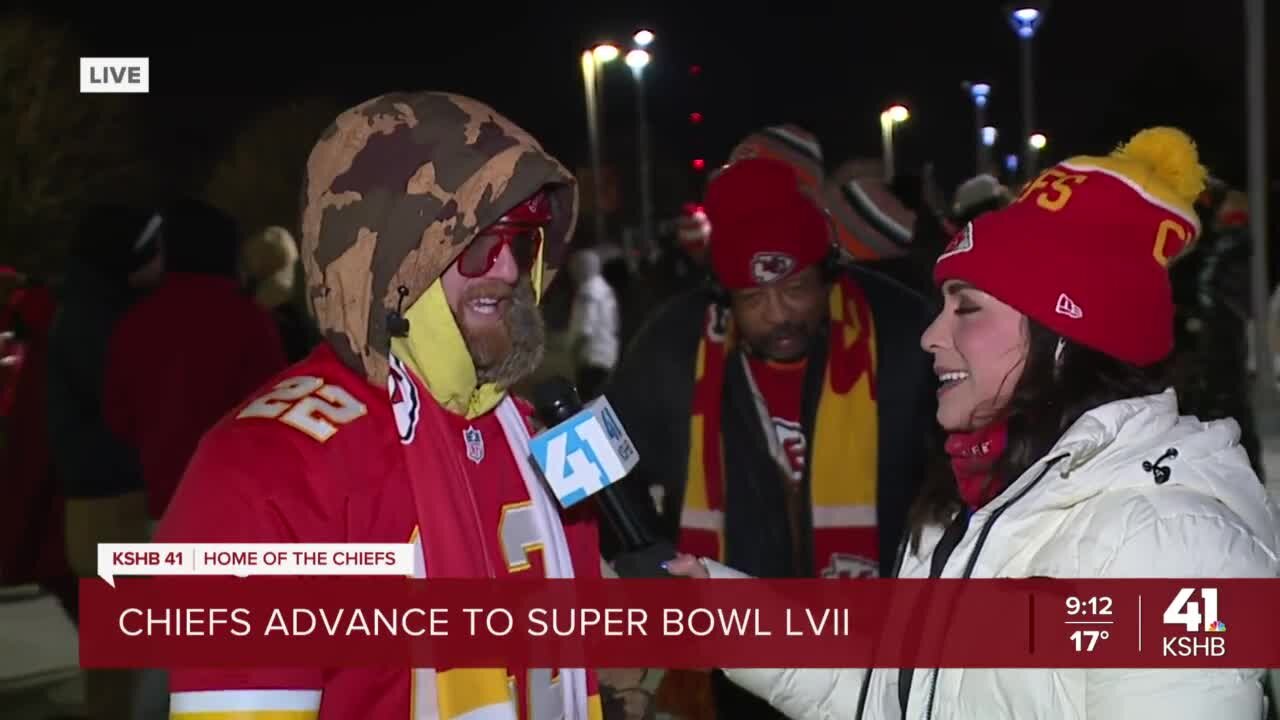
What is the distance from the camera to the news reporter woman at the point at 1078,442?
2.06 meters

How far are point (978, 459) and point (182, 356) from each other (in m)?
3.48

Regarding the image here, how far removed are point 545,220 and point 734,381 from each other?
1799 mm

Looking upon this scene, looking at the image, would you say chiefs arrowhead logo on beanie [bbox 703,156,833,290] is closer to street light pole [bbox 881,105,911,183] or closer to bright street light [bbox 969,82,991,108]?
bright street light [bbox 969,82,991,108]

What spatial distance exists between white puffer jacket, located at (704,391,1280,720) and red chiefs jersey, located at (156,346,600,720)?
709 mm

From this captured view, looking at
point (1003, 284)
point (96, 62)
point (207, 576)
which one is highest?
point (96, 62)

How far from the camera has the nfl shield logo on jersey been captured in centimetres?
254

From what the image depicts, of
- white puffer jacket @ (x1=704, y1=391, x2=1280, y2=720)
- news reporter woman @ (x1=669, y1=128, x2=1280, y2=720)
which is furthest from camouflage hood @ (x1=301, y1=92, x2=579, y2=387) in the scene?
white puffer jacket @ (x1=704, y1=391, x2=1280, y2=720)

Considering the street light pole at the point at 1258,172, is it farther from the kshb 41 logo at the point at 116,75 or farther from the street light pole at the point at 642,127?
the street light pole at the point at 642,127

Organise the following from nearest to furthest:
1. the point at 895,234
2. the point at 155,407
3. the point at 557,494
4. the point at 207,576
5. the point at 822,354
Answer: the point at 207,576 < the point at 557,494 < the point at 822,354 < the point at 155,407 < the point at 895,234

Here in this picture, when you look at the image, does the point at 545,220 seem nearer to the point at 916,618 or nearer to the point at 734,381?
the point at 916,618

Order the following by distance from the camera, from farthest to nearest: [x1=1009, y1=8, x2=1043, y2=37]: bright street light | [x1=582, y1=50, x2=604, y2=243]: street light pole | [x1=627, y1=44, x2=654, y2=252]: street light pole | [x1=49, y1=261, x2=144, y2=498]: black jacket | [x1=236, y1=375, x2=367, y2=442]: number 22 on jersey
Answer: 1. [x1=582, y1=50, x2=604, y2=243]: street light pole
2. [x1=627, y1=44, x2=654, y2=252]: street light pole
3. [x1=1009, y1=8, x2=1043, y2=37]: bright street light
4. [x1=49, y1=261, x2=144, y2=498]: black jacket
5. [x1=236, y1=375, x2=367, y2=442]: number 22 on jersey

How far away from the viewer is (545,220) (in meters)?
2.68

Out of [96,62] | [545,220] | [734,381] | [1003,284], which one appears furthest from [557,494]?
[96,62]

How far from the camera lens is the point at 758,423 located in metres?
4.34
